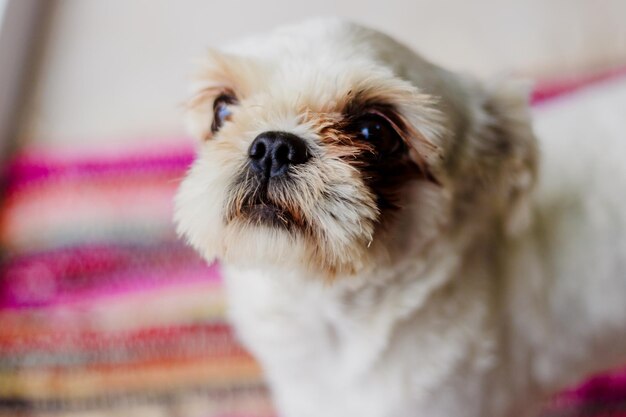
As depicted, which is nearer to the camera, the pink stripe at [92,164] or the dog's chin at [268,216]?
the dog's chin at [268,216]

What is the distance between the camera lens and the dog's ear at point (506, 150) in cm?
73

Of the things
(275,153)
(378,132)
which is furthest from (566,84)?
(275,153)

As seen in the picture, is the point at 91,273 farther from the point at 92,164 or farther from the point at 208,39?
the point at 208,39

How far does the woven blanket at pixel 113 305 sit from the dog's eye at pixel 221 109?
0.97ft

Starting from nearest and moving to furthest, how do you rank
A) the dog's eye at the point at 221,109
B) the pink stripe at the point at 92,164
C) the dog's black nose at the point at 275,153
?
the dog's black nose at the point at 275,153 < the dog's eye at the point at 221,109 < the pink stripe at the point at 92,164

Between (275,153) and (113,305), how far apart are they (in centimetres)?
67

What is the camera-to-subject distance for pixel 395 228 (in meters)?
0.67

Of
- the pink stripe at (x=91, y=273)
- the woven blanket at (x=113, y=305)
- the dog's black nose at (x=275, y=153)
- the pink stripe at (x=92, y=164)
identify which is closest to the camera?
the dog's black nose at (x=275, y=153)

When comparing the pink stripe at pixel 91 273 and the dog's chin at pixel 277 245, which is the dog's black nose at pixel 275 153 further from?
the pink stripe at pixel 91 273

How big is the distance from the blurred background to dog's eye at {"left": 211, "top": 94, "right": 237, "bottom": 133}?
0.36m

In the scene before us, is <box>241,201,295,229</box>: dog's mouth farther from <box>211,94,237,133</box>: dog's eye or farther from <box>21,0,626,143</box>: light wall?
<box>21,0,626,143</box>: light wall

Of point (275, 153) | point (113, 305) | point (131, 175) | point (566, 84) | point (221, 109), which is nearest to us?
point (275, 153)

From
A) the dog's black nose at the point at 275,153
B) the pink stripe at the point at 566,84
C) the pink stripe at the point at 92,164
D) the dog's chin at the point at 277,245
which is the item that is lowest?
the pink stripe at the point at 92,164

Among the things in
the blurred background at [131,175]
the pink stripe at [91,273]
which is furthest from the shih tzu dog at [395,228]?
the pink stripe at [91,273]
